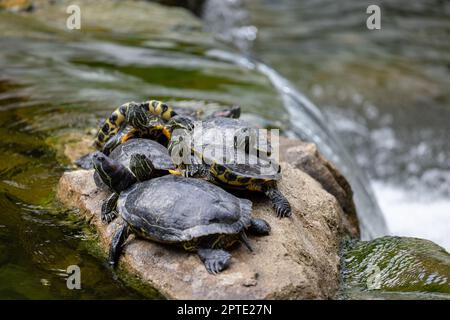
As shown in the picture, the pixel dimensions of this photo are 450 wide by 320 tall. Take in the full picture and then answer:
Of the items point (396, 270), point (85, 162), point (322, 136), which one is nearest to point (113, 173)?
point (85, 162)

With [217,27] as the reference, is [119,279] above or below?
below

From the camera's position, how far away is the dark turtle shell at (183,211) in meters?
3.37

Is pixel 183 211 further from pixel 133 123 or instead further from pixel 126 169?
pixel 133 123

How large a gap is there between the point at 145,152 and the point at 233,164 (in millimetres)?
754

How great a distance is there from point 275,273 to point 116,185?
4.32 feet

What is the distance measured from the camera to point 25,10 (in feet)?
39.1

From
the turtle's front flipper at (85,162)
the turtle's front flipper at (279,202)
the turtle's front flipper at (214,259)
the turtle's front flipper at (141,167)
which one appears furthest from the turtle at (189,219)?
the turtle's front flipper at (85,162)

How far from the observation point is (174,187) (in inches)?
141

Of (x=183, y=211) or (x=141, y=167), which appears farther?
(x=141, y=167)

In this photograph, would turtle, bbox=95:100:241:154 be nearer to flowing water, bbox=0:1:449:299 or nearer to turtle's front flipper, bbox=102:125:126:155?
turtle's front flipper, bbox=102:125:126:155
